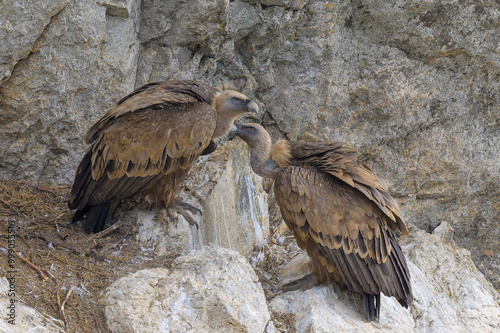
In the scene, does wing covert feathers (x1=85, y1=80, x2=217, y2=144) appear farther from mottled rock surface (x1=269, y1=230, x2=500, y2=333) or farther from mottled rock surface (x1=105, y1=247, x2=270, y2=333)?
mottled rock surface (x1=269, y1=230, x2=500, y2=333)

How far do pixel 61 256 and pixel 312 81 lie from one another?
3.78 m

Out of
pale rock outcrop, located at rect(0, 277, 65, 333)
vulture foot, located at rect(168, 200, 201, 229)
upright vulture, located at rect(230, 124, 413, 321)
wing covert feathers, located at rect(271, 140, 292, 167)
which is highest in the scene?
wing covert feathers, located at rect(271, 140, 292, 167)

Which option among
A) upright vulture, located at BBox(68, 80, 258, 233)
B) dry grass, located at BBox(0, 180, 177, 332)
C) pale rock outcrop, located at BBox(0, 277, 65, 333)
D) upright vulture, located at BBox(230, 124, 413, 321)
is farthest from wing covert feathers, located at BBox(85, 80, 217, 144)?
pale rock outcrop, located at BBox(0, 277, 65, 333)

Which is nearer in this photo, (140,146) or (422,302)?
(140,146)

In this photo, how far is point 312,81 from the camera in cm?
742

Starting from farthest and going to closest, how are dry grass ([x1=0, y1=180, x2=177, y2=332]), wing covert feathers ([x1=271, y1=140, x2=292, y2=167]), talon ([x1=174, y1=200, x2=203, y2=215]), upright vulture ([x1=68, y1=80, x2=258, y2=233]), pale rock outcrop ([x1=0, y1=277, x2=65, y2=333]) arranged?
talon ([x1=174, y1=200, x2=203, y2=215]) < wing covert feathers ([x1=271, y1=140, x2=292, y2=167]) < upright vulture ([x1=68, y1=80, x2=258, y2=233]) < dry grass ([x1=0, y1=180, x2=177, y2=332]) < pale rock outcrop ([x1=0, y1=277, x2=65, y2=333])

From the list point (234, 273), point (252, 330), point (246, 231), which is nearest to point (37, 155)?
point (246, 231)

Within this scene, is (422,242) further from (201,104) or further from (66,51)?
(66,51)

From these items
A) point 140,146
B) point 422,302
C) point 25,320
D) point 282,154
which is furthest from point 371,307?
point 25,320

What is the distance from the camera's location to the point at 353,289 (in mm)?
5488

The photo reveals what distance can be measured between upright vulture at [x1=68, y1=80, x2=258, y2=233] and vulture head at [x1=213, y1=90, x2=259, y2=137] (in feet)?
0.88

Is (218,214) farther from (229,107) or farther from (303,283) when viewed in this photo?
(303,283)

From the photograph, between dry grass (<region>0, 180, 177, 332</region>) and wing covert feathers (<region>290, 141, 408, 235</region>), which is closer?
dry grass (<region>0, 180, 177, 332</region>)

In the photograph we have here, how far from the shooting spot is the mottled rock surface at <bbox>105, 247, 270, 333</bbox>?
174 inches
